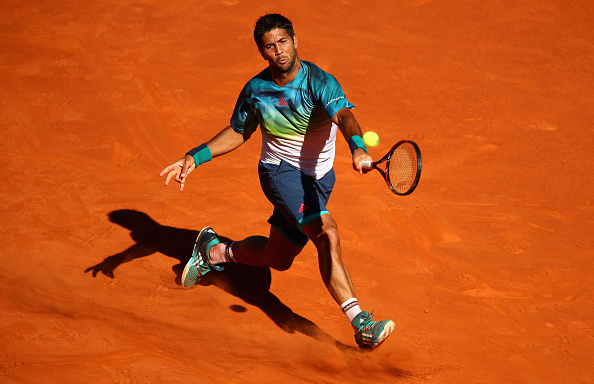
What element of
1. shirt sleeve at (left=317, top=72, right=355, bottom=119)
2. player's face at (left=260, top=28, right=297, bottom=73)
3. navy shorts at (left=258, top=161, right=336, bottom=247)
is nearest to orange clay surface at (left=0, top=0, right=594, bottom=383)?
navy shorts at (left=258, top=161, right=336, bottom=247)

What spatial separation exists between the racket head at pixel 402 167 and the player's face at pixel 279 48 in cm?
95

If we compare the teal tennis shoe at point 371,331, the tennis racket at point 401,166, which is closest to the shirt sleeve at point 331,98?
the tennis racket at point 401,166

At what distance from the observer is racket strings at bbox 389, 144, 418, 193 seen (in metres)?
3.91

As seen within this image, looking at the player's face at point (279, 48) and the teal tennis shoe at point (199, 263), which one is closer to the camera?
the player's face at point (279, 48)

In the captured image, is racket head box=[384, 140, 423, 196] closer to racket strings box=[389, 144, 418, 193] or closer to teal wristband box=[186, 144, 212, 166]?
racket strings box=[389, 144, 418, 193]

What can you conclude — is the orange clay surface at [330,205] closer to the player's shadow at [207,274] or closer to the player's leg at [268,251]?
the player's shadow at [207,274]

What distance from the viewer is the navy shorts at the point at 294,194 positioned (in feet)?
14.2

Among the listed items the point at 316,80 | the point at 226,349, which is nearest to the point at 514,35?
the point at 316,80

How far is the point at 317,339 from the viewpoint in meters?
4.66

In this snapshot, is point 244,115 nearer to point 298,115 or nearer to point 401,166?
point 298,115

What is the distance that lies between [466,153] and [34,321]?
195 inches

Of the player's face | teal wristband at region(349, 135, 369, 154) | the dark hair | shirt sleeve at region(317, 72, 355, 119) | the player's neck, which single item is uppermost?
the dark hair

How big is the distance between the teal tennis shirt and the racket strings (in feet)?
1.54

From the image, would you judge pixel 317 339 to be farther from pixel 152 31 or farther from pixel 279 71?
pixel 152 31
